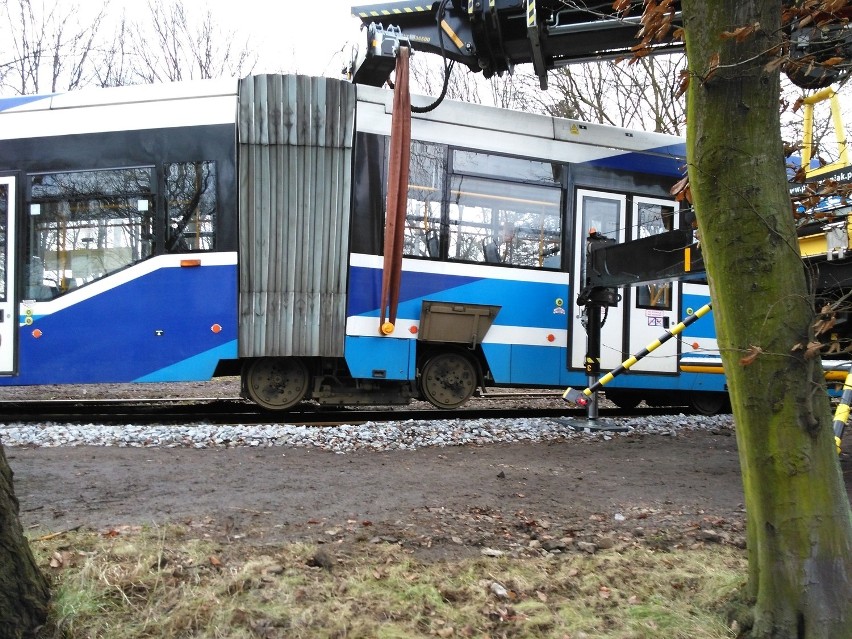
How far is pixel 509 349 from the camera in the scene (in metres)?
8.33

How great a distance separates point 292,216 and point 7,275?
3256 mm

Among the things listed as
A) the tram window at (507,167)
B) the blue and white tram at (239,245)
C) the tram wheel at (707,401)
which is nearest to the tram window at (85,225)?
the blue and white tram at (239,245)

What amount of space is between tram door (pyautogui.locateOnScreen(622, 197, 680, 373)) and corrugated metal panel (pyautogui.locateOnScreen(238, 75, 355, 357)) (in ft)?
12.9

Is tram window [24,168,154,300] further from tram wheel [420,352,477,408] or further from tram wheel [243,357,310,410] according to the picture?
tram wheel [420,352,477,408]

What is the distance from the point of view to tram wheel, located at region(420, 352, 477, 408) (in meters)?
8.26

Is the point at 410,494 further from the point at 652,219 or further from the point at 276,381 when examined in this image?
the point at 652,219

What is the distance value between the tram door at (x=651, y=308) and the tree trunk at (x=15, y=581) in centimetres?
769

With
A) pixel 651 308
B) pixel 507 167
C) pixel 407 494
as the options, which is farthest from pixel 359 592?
pixel 651 308

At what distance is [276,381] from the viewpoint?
7941 mm

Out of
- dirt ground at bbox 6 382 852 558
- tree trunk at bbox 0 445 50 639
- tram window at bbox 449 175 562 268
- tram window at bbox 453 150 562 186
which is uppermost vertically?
tram window at bbox 453 150 562 186

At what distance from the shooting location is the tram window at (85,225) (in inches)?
301

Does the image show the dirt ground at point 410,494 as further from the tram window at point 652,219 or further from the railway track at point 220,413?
the tram window at point 652,219

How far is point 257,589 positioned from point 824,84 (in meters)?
4.10

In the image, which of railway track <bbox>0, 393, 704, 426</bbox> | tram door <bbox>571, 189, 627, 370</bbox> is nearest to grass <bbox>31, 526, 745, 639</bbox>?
railway track <bbox>0, 393, 704, 426</bbox>
